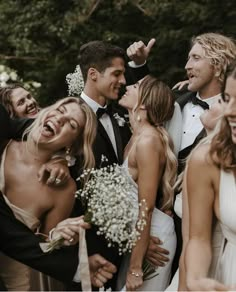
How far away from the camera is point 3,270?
491 cm

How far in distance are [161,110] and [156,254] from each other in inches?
40.2

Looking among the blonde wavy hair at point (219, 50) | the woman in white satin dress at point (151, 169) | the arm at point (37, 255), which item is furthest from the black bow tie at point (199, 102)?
the arm at point (37, 255)

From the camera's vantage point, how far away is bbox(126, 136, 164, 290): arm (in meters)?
4.80

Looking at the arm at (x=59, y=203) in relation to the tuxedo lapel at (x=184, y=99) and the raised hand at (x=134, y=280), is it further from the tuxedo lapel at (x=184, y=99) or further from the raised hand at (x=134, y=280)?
the tuxedo lapel at (x=184, y=99)

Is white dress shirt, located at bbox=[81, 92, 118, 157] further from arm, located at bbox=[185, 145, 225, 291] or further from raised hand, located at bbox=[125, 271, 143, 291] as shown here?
arm, located at bbox=[185, 145, 225, 291]

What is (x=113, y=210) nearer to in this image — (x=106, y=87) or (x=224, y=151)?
(x=224, y=151)

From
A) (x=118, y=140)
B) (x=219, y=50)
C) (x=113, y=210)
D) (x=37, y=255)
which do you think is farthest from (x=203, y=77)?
(x=37, y=255)

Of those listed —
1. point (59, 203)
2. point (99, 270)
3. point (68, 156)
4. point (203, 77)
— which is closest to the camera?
point (99, 270)

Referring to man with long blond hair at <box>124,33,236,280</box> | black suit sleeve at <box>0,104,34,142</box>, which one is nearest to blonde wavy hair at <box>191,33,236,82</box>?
man with long blond hair at <box>124,33,236,280</box>

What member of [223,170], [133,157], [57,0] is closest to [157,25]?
[57,0]

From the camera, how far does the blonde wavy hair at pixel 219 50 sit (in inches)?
215

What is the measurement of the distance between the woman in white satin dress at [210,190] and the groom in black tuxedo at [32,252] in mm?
968

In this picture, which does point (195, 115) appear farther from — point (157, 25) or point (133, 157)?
point (157, 25)

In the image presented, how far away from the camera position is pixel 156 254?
16.3ft
